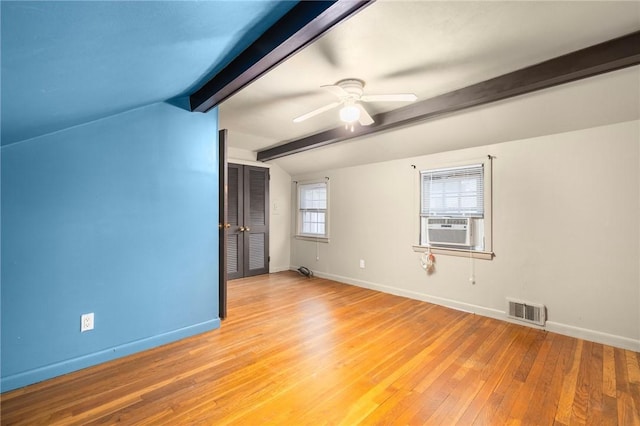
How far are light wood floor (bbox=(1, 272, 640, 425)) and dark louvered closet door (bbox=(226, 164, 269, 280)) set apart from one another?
7.25ft

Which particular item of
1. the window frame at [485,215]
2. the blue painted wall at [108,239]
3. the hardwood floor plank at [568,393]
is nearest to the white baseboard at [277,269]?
the blue painted wall at [108,239]

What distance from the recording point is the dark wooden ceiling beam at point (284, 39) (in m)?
1.38

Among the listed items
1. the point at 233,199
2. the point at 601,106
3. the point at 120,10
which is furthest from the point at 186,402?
the point at 601,106

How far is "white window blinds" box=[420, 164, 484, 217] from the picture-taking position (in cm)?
352

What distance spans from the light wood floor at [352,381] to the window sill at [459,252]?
768 millimetres

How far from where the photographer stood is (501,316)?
3266 millimetres

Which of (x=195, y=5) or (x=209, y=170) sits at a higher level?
(x=195, y=5)

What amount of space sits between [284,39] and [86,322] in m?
2.53

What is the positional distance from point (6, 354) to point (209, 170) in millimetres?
1994

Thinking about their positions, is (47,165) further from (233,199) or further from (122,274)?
(233,199)

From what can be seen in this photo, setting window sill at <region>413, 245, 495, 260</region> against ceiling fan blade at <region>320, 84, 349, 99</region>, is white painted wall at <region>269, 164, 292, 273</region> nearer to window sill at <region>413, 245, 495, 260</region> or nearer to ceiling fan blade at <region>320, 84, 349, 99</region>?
window sill at <region>413, 245, 495, 260</region>

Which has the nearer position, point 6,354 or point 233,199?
point 6,354

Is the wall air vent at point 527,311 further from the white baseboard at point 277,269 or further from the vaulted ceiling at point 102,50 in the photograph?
the white baseboard at point 277,269

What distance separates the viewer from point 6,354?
1926 millimetres
